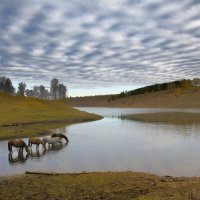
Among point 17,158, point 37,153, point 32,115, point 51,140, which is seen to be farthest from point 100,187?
point 32,115

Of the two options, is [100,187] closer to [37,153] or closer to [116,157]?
[116,157]

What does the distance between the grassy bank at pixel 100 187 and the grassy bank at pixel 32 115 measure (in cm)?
2460

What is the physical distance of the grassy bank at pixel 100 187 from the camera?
14914mm

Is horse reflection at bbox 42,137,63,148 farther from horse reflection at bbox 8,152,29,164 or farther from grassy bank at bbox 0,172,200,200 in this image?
grassy bank at bbox 0,172,200,200

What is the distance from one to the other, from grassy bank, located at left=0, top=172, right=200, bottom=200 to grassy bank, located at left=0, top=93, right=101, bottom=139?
80.7 feet

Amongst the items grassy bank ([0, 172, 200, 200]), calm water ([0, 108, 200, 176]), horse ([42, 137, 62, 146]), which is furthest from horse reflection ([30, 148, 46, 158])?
grassy bank ([0, 172, 200, 200])

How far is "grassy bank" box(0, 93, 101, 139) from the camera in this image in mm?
52719

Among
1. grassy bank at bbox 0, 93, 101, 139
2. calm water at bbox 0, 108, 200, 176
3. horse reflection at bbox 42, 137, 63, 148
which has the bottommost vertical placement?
calm water at bbox 0, 108, 200, 176

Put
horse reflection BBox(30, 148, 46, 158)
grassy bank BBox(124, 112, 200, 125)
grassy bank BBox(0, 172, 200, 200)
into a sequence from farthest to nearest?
1. grassy bank BBox(124, 112, 200, 125)
2. horse reflection BBox(30, 148, 46, 158)
3. grassy bank BBox(0, 172, 200, 200)

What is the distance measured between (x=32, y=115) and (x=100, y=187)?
163 ft

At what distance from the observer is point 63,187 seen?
16703mm

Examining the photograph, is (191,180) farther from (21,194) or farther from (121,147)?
(121,147)

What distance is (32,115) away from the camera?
6450 centimetres

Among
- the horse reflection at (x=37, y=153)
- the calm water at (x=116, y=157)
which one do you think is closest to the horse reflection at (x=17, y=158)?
the calm water at (x=116, y=157)
